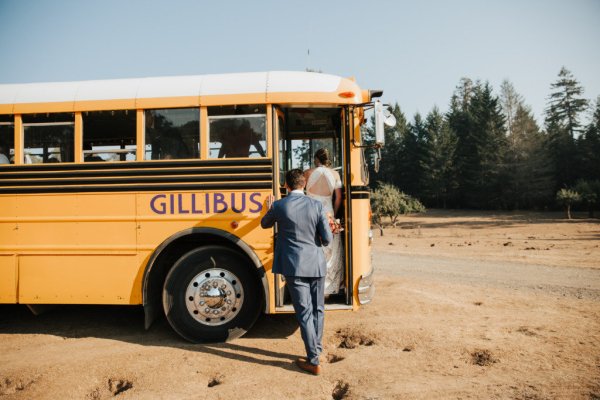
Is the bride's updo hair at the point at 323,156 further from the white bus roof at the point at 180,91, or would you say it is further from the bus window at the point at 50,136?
the bus window at the point at 50,136

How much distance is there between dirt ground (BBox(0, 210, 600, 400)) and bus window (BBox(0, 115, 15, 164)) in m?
2.44

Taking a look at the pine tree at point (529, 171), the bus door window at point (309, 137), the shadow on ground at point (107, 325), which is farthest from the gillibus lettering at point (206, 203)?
the pine tree at point (529, 171)

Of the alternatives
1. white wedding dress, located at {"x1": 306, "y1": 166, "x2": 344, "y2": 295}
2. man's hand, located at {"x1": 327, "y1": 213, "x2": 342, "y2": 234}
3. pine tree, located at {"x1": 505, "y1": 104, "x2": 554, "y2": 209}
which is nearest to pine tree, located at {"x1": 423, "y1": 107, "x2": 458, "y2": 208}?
pine tree, located at {"x1": 505, "y1": 104, "x2": 554, "y2": 209}

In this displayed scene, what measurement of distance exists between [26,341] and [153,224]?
234 centimetres

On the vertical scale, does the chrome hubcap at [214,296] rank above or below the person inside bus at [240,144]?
below

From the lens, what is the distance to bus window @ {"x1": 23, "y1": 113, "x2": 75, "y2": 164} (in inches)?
184

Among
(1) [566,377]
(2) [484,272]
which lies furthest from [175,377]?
(2) [484,272]

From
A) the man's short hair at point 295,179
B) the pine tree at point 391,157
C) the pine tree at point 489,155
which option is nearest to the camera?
the man's short hair at point 295,179

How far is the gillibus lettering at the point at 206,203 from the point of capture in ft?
14.9

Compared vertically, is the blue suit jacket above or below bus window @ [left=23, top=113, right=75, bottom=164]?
below

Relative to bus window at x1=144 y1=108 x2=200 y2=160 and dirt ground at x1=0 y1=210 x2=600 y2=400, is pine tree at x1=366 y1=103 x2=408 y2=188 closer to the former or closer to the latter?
dirt ground at x1=0 y1=210 x2=600 y2=400

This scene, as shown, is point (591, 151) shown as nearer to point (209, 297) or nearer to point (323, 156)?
point (323, 156)

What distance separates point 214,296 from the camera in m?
4.55

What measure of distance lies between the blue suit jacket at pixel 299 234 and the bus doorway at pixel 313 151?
75 centimetres
